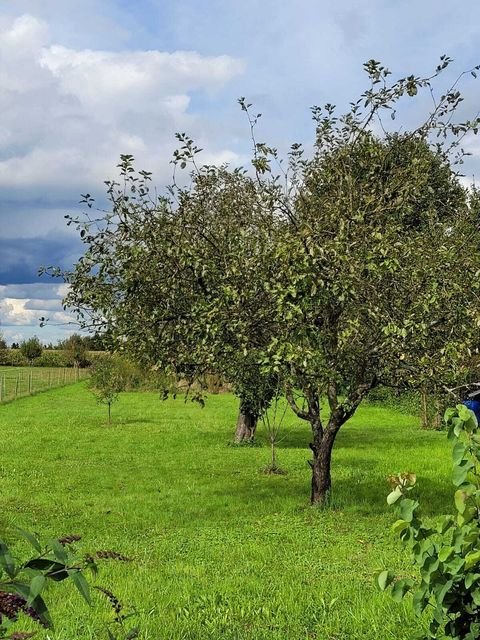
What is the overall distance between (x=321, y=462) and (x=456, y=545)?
1038cm

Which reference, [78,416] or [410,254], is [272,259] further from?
[78,416]

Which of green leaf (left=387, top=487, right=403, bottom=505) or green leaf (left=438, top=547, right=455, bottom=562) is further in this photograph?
green leaf (left=387, top=487, right=403, bottom=505)

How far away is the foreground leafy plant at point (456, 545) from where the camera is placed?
132 inches

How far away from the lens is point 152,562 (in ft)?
30.5

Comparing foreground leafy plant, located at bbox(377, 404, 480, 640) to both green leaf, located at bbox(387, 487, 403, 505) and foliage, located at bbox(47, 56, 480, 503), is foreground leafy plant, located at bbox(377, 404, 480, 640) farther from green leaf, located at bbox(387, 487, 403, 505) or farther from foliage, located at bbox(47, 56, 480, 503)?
foliage, located at bbox(47, 56, 480, 503)

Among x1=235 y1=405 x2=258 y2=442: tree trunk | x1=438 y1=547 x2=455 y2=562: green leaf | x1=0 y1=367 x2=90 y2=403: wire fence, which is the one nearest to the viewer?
x1=438 y1=547 x2=455 y2=562: green leaf

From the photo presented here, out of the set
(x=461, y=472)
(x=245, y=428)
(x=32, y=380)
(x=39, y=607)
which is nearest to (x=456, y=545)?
(x=461, y=472)

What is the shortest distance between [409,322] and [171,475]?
10817 mm

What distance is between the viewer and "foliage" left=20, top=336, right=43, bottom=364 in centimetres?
7994

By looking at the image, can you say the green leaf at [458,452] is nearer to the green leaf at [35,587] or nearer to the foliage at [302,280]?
the green leaf at [35,587]

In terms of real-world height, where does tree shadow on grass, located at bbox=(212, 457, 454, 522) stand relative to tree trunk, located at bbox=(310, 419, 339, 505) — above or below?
below

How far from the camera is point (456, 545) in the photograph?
3.36 metres

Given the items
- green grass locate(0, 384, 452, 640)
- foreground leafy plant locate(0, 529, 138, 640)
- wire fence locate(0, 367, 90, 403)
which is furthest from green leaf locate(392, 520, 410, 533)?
wire fence locate(0, 367, 90, 403)

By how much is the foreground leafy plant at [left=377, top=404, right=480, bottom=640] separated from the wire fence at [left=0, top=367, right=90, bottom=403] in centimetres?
4037
